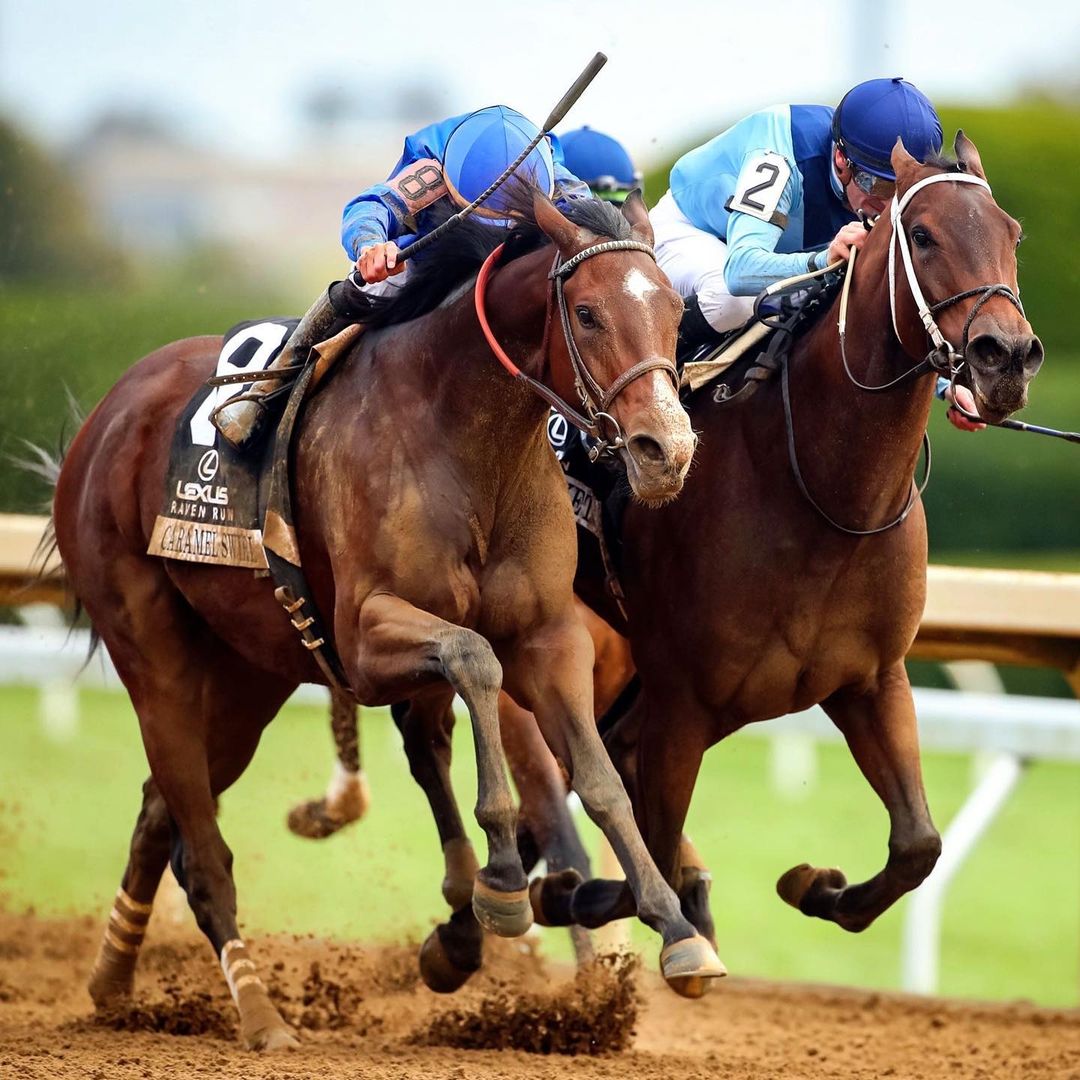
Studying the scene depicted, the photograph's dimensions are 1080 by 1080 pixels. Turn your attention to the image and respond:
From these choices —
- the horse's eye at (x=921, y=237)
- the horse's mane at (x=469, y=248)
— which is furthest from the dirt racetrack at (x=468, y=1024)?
the horse's eye at (x=921, y=237)

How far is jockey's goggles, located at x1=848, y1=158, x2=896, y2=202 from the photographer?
169 inches

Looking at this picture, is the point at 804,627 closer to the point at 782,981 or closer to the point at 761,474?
the point at 761,474

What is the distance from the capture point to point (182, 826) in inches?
194

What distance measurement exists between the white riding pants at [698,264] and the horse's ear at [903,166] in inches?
21.9

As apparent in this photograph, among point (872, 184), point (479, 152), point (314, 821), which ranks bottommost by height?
point (314, 821)

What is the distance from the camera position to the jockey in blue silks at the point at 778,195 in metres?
4.25

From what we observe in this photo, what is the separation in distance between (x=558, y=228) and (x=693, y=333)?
1092 mm

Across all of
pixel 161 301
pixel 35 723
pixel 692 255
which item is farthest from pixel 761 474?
pixel 35 723


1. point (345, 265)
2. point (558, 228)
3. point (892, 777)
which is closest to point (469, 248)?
point (558, 228)

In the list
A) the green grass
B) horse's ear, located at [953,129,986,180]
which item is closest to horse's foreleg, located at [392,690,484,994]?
horse's ear, located at [953,129,986,180]

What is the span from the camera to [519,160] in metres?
3.86

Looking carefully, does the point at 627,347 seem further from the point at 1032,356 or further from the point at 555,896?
the point at 555,896

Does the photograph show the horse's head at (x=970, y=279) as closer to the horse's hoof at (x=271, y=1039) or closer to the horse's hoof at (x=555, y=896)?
the horse's hoof at (x=555, y=896)

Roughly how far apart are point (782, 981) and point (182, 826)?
7.31 feet
